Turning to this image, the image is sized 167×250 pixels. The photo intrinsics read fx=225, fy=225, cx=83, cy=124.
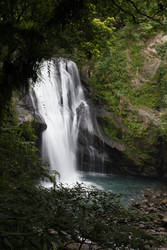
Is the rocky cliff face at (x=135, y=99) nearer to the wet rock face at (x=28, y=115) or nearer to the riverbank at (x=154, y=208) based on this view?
the riverbank at (x=154, y=208)

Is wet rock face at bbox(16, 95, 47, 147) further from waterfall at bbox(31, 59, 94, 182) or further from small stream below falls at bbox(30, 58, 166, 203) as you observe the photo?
waterfall at bbox(31, 59, 94, 182)

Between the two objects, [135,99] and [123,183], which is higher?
[135,99]

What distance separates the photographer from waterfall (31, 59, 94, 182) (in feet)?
37.5

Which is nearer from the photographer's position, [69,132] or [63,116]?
[69,132]

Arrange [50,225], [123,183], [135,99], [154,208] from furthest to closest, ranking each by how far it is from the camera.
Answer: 1. [135,99]
2. [123,183]
3. [154,208]
4. [50,225]

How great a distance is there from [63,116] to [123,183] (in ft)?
16.2

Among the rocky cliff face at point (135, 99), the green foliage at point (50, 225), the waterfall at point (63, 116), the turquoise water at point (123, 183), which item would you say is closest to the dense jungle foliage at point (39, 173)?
the green foliage at point (50, 225)

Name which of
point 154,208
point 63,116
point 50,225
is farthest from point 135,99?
point 50,225

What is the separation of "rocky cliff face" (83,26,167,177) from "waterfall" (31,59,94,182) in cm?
112

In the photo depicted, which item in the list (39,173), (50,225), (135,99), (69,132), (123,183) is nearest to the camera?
(50,225)

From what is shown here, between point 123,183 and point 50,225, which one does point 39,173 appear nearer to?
point 50,225

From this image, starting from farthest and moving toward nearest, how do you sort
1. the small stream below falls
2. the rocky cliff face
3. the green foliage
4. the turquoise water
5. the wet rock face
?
Answer: the rocky cliff face → the small stream below falls → the turquoise water → the wet rock face → the green foliage

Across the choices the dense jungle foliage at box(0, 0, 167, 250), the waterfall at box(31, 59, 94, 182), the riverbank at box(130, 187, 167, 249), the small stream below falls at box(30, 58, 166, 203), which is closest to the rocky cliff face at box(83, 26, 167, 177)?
the small stream below falls at box(30, 58, 166, 203)

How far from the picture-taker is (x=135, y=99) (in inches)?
547
